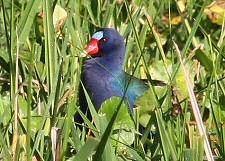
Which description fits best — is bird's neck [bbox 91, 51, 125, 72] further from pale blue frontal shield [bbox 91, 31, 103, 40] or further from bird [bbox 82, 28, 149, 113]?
pale blue frontal shield [bbox 91, 31, 103, 40]

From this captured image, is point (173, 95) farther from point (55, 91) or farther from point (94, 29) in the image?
point (94, 29)

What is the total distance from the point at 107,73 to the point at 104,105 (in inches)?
42.8

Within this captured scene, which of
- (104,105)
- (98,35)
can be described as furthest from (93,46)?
(104,105)

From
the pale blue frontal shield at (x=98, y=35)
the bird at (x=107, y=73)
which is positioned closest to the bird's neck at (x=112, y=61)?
the bird at (x=107, y=73)

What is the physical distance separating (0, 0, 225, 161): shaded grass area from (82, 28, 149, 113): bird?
0.05 m

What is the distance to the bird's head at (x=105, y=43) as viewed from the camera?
3445 mm

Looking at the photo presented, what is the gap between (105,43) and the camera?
140 inches

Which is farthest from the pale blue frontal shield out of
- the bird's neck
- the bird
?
the bird's neck

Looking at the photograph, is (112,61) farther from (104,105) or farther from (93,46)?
(104,105)

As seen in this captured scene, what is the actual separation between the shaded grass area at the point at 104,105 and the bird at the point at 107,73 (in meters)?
0.05

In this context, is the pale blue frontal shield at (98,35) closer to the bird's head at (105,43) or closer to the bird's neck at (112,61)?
the bird's head at (105,43)

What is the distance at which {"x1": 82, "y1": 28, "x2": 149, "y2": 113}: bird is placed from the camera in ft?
A: 10.8

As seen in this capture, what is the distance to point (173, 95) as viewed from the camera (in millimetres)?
2576

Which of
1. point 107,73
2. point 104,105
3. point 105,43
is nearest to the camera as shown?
point 104,105
